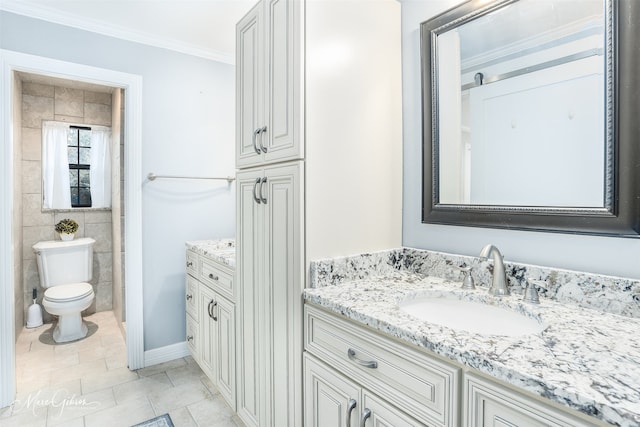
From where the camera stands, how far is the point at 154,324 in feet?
8.45

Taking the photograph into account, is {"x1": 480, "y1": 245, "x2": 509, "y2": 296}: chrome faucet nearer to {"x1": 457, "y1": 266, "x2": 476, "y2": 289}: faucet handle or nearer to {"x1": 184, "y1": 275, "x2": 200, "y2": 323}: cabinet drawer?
{"x1": 457, "y1": 266, "x2": 476, "y2": 289}: faucet handle

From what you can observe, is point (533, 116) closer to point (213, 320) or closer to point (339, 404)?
point (339, 404)

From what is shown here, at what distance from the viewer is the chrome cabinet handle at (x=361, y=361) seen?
3.21 ft

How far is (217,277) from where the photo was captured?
6.62 feet

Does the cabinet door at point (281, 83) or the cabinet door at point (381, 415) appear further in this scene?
the cabinet door at point (281, 83)

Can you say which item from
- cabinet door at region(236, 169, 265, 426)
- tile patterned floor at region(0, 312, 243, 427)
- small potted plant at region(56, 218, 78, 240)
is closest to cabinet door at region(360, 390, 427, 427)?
cabinet door at region(236, 169, 265, 426)

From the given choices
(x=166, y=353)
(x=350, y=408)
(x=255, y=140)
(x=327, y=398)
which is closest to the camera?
(x=350, y=408)

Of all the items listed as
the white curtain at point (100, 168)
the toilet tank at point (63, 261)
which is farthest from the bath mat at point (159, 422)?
the white curtain at point (100, 168)

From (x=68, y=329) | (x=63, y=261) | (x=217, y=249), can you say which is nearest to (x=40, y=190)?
(x=63, y=261)

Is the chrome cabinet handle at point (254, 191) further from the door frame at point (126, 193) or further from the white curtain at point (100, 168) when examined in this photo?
the white curtain at point (100, 168)

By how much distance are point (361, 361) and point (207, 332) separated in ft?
4.80

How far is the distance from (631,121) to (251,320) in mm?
1547

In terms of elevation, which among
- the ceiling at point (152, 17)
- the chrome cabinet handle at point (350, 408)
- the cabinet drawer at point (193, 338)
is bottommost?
the cabinet drawer at point (193, 338)

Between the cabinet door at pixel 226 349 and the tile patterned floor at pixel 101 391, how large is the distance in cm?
18
